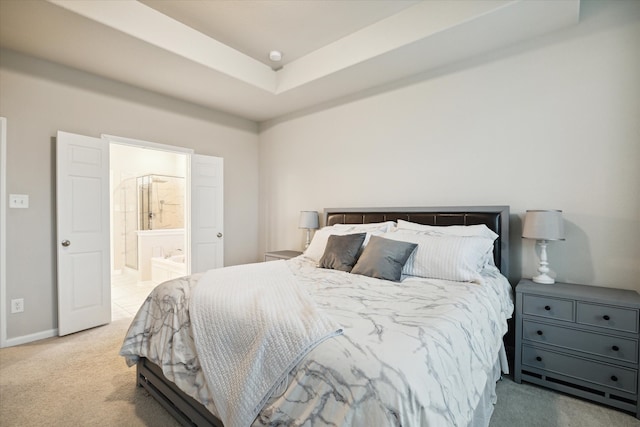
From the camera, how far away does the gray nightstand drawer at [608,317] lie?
1.93 m

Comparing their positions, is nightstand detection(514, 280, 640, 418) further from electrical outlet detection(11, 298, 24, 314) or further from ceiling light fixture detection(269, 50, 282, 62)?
electrical outlet detection(11, 298, 24, 314)

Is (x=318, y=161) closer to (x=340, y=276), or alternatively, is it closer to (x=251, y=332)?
(x=340, y=276)

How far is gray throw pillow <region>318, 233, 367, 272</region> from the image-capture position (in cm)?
268

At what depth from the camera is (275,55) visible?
3424 millimetres

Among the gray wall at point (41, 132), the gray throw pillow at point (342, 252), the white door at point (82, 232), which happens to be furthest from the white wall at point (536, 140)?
the white door at point (82, 232)

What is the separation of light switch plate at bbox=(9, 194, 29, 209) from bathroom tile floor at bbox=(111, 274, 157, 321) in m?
1.54

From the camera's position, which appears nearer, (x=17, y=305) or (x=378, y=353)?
(x=378, y=353)

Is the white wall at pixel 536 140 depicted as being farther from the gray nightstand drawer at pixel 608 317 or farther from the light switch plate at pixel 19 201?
the light switch plate at pixel 19 201

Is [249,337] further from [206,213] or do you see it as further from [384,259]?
[206,213]

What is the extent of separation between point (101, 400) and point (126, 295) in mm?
3148

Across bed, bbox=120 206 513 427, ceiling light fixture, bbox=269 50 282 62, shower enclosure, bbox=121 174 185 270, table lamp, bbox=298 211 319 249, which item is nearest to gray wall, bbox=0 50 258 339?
ceiling light fixture, bbox=269 50 282 62

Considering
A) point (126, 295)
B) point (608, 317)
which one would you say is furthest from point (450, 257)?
point (126, 295)

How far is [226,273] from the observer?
7.32 feet

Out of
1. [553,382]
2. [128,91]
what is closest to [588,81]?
[553,382]
